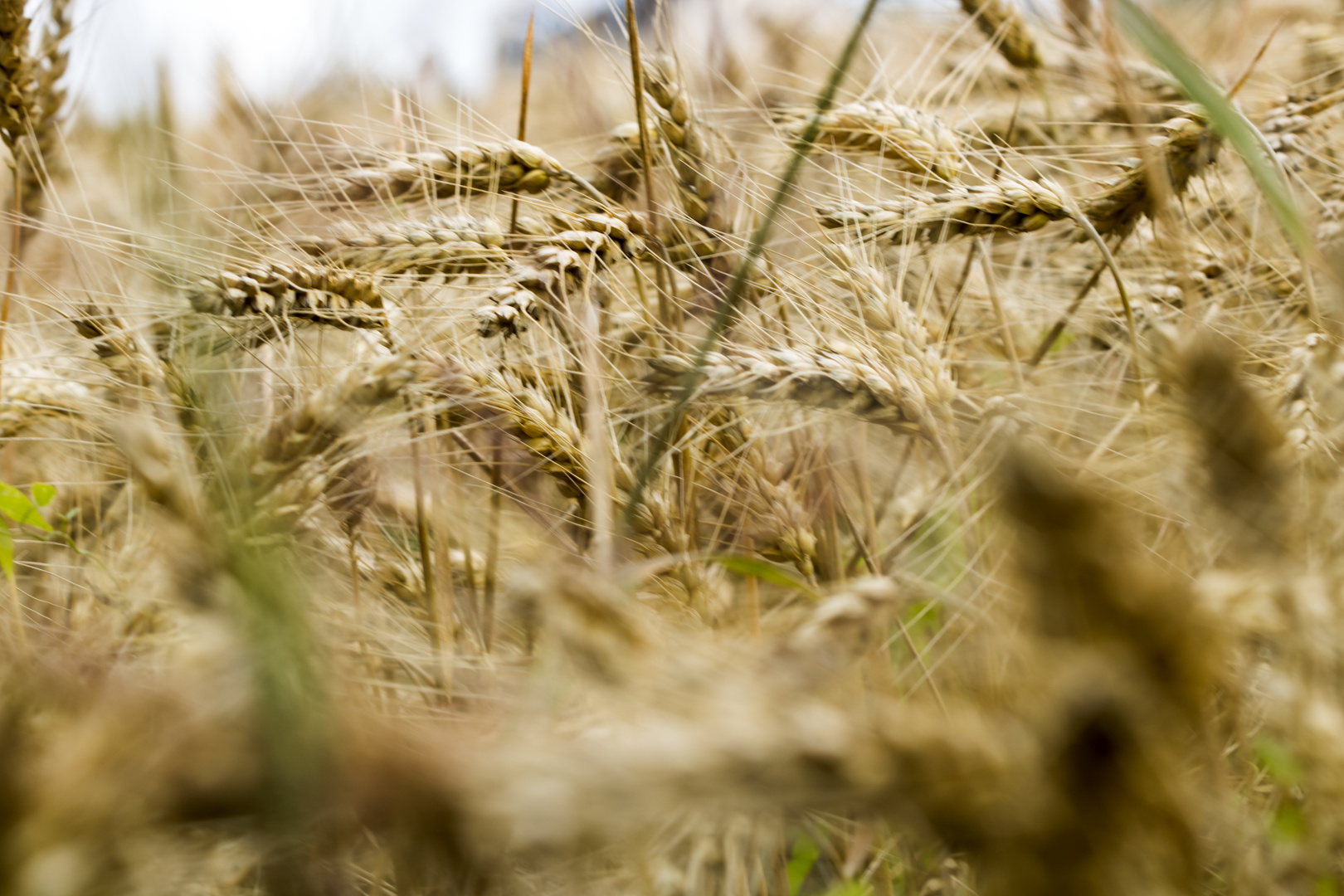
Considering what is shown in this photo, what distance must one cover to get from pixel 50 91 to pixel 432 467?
0.96 metres

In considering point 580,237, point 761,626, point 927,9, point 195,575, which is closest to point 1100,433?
point 761,626

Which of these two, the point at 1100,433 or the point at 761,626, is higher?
the point at 1100,433

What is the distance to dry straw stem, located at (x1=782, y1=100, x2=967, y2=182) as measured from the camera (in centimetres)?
92

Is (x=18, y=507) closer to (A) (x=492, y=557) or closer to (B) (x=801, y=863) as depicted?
(A) (x=492, y=557)

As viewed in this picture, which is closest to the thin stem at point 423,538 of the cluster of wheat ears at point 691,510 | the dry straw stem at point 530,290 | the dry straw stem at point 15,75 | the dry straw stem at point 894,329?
the cluster of wheat ears at point 691,510

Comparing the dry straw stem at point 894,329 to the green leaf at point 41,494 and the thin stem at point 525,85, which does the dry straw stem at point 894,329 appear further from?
the green leaf at point 41,494

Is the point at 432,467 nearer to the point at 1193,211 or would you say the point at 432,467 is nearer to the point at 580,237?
the point at 580,237

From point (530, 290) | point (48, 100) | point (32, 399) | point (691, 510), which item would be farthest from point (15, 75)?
point (691, 510)

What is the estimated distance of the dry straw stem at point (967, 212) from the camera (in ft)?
2.67

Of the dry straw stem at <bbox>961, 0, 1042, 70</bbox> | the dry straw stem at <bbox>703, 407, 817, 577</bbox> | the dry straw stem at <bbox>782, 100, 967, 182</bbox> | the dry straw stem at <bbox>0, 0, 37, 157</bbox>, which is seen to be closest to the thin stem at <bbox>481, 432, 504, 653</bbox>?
the dry straw stem at <bbox>703, 407, 817, 577</bbox>

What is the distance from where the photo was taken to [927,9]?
146 centimetres

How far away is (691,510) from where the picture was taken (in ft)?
2.57

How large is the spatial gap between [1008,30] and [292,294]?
137 centimetres

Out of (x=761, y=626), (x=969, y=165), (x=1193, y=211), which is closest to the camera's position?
(x=761, y=626)
